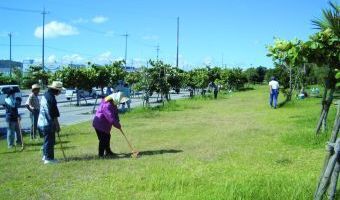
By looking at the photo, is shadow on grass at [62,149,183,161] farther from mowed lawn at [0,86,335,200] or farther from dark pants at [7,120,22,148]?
dark pants at [7,120,22,148]

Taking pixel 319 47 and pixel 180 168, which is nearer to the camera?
pixel 319 47

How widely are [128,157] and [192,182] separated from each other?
3.51 meters

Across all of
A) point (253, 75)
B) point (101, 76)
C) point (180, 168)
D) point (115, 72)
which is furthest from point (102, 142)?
point (253, 75)

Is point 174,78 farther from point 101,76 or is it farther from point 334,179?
point 334,179

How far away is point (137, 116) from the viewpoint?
81.5 ft

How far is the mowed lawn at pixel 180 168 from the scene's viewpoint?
307 inches

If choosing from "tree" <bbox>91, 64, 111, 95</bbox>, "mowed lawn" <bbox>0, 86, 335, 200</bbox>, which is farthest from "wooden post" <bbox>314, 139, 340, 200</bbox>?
"tree" <bbox>91, 64, 111, 95</bbox>

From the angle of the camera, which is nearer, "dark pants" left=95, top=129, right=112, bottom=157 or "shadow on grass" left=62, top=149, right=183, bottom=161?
"shadow on grass" left=62, top=149, right=183, bottom=161

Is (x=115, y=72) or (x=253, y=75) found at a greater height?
(x=253, y=75)

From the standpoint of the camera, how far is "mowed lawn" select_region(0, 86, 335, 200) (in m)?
7.79

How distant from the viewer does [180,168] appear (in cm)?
977

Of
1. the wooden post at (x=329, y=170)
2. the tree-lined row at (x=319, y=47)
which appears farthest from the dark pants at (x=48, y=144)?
the wooden post at (x=329, y=170)

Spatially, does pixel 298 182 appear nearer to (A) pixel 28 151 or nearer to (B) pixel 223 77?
(A) pixel 28 151

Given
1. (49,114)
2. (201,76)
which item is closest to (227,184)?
(49,114)
